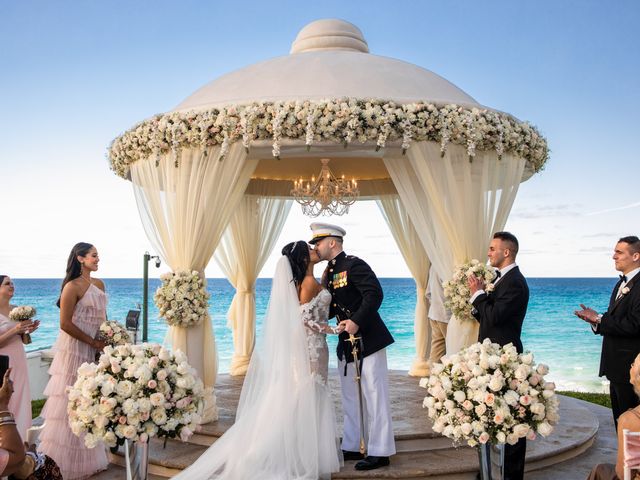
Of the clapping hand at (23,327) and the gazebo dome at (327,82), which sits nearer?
the clapping hand at (23,327)

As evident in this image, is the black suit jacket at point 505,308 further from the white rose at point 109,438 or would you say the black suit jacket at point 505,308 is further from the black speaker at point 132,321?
the black speaker at point 132,321

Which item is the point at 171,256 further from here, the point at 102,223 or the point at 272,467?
the point at 102,223

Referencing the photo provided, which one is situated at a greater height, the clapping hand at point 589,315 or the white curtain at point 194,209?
the white curtain at point 194,209

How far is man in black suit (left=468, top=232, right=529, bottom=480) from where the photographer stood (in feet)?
15.1

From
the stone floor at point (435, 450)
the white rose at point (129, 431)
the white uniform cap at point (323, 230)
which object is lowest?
the stone floor at point (435, 450)

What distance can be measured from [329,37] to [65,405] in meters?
5.23

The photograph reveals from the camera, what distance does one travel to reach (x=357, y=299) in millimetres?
5145

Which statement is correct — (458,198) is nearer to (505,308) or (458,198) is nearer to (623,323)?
(505,308)

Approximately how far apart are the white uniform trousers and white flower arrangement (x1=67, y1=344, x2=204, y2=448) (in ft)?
4.69

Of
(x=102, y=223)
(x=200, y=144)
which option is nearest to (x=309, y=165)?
(x=200, y=144)

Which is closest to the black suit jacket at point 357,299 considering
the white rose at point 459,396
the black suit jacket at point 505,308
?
the black suit jacket at point 505,308

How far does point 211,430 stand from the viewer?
225 inches

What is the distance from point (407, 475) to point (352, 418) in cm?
62

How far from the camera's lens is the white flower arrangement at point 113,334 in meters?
5.11
